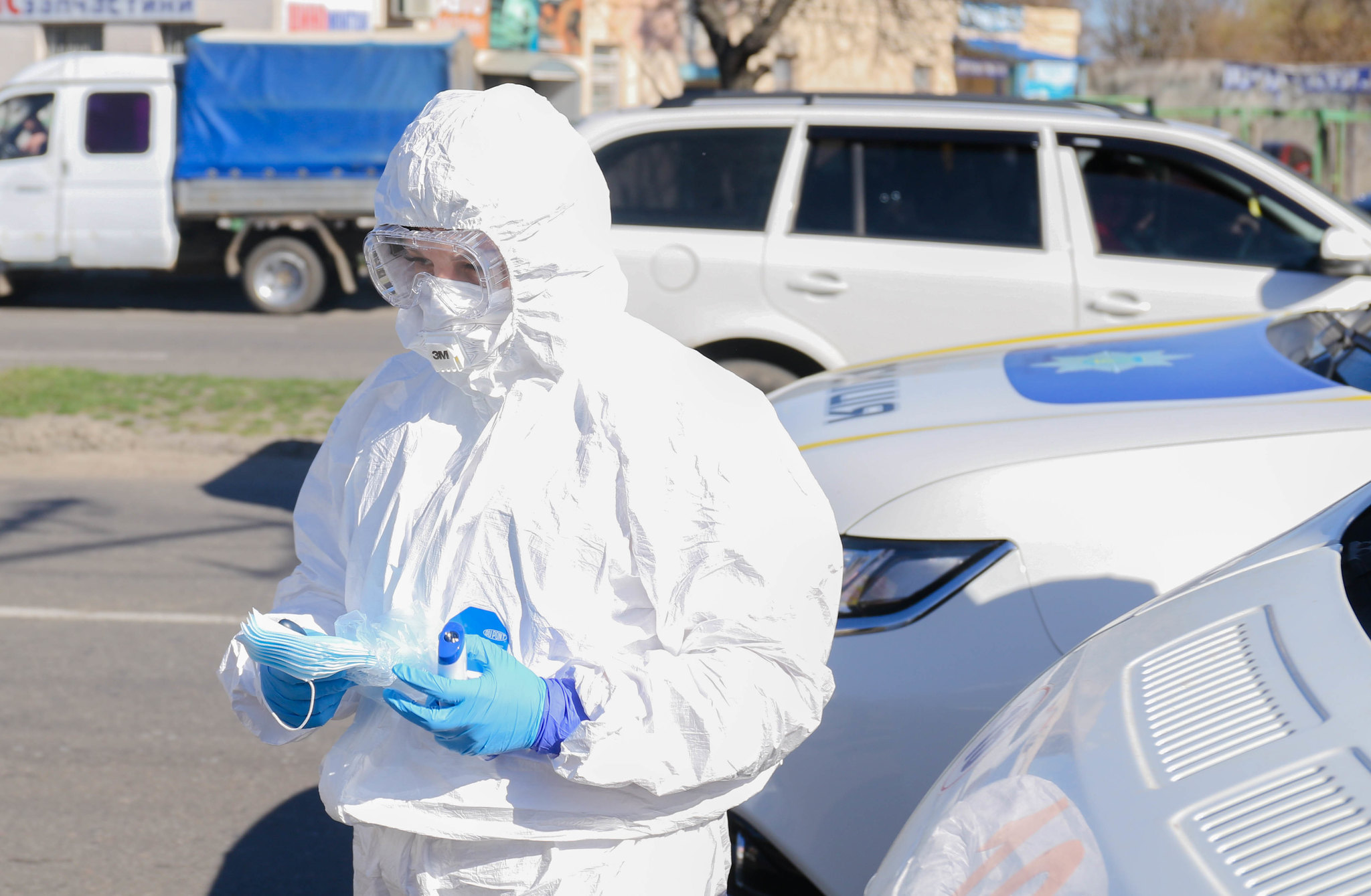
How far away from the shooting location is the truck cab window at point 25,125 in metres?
14.4

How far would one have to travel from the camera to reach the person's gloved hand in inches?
60.1

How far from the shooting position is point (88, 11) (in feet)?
67.3

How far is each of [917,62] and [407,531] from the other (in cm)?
2474

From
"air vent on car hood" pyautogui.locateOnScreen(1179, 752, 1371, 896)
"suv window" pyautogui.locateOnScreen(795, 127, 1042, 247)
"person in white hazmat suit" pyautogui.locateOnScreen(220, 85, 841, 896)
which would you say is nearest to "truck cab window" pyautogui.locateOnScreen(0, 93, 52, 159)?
"suv window" pyautogui.locateOnScreen(795, 127, 1042, 247)

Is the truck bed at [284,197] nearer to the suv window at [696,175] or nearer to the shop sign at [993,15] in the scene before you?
the suv window at [696,175]

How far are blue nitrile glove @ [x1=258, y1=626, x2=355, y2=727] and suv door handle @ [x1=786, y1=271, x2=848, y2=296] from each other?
430cm

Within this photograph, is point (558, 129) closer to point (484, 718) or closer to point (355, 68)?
point (484, 718)

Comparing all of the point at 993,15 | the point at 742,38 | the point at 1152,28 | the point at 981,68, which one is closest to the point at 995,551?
the point at 742,38

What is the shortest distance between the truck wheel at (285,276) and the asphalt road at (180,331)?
7.7 inches

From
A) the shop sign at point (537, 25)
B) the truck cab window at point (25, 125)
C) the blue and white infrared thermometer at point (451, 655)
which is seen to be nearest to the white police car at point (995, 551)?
the blue and white infrared thermometer at point (451, 655)

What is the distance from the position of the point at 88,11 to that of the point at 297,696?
21.8 meters

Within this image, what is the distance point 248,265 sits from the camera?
14688mm

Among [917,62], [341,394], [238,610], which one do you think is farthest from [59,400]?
[917,62]

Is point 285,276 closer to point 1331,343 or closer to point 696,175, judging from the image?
point 696,175
